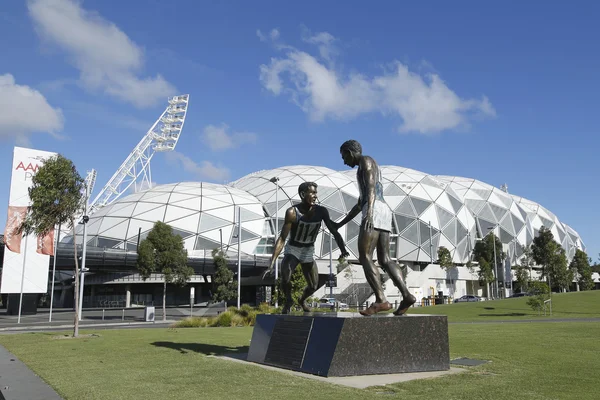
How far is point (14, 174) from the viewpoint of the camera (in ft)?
100.0

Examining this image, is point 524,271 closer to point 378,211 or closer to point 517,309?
point 517,309

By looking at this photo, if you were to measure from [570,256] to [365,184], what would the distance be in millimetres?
103353

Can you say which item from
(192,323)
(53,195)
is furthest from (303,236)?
(192,323)

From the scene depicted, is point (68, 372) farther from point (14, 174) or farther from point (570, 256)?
point (570, 256)

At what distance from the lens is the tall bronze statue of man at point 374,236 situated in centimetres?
887

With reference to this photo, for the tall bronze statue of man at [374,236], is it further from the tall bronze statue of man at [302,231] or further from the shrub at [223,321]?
the shrub at [223,321]

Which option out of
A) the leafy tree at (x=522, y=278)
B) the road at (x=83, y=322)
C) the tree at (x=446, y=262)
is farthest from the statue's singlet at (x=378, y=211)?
A: the leafy tree at (x=522, y=278)

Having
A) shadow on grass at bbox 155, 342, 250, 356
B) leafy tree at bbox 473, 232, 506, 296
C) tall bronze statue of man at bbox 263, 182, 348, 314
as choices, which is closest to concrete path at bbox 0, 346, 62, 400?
shadow on grass at bbox 155, 342, 250, 356

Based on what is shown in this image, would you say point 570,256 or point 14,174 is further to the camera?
point 570,256

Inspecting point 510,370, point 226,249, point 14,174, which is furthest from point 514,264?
point 510,370

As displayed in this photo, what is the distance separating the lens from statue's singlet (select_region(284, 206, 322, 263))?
33.9ft

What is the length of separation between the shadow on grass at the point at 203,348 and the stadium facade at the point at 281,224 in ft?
118

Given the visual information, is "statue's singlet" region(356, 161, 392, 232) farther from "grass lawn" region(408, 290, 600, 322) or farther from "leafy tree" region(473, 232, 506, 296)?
"leafy tree" region(473, 232, 506, 296)

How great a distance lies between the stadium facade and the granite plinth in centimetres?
4001
